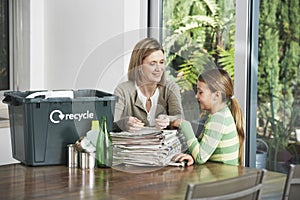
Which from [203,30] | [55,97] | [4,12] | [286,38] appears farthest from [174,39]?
[55,97]

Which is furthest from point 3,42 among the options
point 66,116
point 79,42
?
point 66,116

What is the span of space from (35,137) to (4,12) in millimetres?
2082

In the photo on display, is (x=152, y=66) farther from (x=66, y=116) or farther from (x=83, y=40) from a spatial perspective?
(x=83, y=40)

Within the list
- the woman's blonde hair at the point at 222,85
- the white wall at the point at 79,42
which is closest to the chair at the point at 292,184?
the woman's blonde hair at the point at 222,85

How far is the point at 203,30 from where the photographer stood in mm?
4188

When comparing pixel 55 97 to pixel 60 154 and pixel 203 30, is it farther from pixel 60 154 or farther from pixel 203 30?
pixel 203 30

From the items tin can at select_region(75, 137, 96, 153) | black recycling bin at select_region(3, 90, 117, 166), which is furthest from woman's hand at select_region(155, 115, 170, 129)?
tin can at select_region(75, 137, 96, 153)

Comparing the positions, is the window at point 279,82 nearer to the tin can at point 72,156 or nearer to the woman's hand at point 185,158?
the woman's hand at point 185,158

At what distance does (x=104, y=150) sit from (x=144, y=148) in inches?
6.9

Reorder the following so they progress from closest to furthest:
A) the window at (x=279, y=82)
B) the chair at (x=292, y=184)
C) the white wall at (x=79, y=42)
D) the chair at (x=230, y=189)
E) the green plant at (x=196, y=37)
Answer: the chair at (x=230, y=189)
the chair at (x=292, y=184)
the window at (x=279, y=82)
the green plant at (x=196, y=37)
the white wall at (x=79, y=42)

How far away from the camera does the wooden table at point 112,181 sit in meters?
2.42

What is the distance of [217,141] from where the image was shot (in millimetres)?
2930

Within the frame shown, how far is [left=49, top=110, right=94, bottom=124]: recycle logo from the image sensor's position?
116 inches

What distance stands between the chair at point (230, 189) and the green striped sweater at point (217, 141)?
0.81 meters
